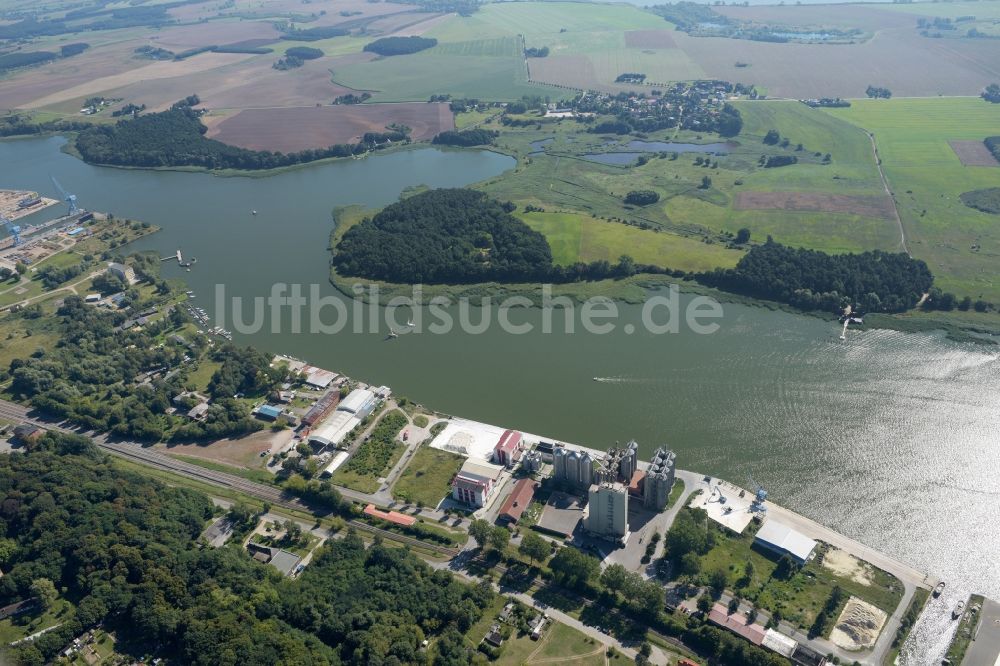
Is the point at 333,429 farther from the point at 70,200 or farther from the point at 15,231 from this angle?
the point at 70,200

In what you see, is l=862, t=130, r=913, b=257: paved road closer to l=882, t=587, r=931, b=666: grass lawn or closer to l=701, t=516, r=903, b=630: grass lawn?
l=882, t=587, r=931, b=666: grass lawn

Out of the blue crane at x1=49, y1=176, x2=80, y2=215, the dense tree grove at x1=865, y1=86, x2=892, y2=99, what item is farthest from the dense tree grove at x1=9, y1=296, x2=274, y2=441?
the dense tree grove at x1=865, y1=86, x2=892, y2=99

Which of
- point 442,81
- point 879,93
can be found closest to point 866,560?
point 879,93

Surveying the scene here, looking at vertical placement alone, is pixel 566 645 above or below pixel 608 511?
below

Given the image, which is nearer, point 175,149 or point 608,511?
point 608,511

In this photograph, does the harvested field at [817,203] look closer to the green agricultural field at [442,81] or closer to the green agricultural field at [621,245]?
the green agricultural field at [621,245]

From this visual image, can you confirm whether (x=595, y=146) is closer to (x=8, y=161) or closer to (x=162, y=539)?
(x=162, y=539)
